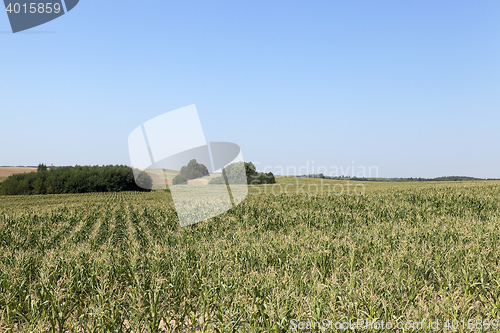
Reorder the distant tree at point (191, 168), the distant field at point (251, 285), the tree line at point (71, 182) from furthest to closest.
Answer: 1. the tree line at point (71, 182)
2. the distant tree at point (191, 168)
3. the distant field at point (251, 285)

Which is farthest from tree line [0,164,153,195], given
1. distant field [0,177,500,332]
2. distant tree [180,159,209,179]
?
distant field [0,177,500,332]

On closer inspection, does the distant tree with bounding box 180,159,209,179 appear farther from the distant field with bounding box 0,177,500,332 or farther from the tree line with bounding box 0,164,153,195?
the tree line with bounding box 0,164,153,195

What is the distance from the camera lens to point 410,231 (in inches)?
331

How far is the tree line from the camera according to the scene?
252 feet

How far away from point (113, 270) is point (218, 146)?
454 cm

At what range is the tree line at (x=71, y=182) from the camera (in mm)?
76812

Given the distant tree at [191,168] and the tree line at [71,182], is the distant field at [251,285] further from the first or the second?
the tree line at [71,182]

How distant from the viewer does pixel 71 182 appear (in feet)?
259

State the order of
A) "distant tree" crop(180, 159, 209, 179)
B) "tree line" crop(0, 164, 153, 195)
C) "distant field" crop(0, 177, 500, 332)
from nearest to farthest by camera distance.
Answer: "distant field" crop(0, 177, 500, 332)
"distant tree" crop(180, 159, 209, 179)
"tree line" crop(0, 164, 153, 195)

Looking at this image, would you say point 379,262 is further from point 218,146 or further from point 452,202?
point 452,202

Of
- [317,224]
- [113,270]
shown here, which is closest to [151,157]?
[113,270]

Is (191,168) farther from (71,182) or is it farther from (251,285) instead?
(71,182)

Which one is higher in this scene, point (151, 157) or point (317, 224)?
point (151, 157)

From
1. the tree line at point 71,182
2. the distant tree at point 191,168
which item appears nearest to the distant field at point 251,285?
the distant tree at point 191,168
